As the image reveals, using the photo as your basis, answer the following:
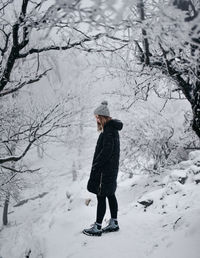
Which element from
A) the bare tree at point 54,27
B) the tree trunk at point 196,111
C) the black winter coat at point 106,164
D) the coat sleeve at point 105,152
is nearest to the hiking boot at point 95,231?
the black winter coat at point 106,164

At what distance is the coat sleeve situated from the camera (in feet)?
12.1

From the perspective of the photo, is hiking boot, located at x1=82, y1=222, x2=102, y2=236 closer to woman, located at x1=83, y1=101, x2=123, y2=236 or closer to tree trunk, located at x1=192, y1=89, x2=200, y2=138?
woman, located at x1=83, y1=101, x2=123, y2=236

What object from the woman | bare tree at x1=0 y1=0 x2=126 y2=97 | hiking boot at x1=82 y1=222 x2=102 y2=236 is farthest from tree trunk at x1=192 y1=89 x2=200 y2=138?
hiking boot at x1=82 y1=222 x2=102 y2=236

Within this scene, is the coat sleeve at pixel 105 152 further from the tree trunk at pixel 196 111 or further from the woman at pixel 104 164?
the tree trunk at pixel 196 111

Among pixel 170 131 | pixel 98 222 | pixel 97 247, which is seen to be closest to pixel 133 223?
pixel 98 222

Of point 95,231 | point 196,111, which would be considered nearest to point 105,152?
point 95,231

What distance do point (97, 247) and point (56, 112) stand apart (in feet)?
8.04

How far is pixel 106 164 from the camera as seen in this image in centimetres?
374

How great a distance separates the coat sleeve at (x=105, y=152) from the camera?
12.1ft

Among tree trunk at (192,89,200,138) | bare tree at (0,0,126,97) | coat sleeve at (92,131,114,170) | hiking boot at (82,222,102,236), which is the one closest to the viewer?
bare tree at (0,0,126,97)

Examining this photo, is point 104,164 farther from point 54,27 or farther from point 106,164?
point 54,27

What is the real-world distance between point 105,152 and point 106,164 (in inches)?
7.1

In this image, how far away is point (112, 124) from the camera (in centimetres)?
378

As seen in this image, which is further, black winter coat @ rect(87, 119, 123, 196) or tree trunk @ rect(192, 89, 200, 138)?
black winter coat @ rect(87, 119, 123, 196)
